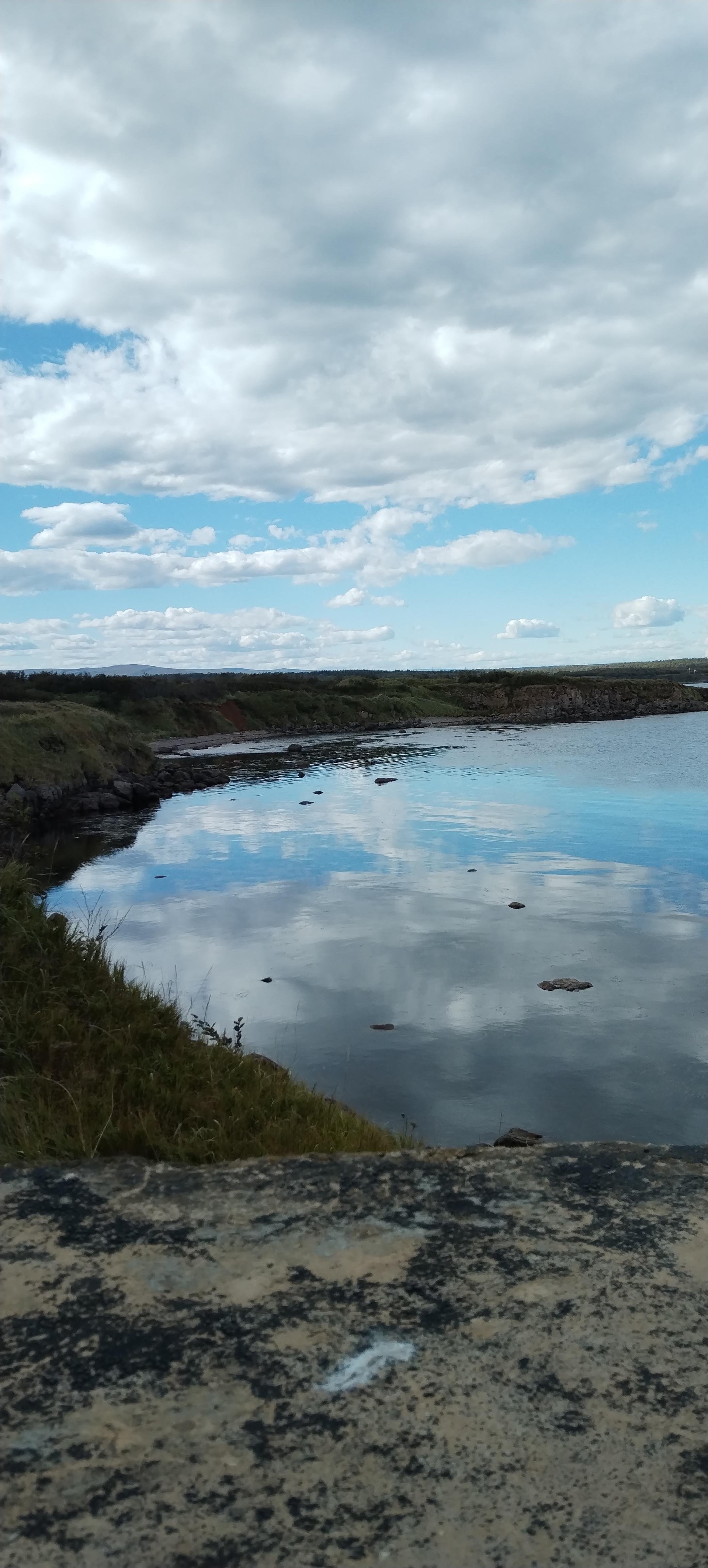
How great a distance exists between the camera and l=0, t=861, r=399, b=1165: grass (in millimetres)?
4625

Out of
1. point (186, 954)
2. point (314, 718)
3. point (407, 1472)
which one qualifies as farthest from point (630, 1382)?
point (314, 718)

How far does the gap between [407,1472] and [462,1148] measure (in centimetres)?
194

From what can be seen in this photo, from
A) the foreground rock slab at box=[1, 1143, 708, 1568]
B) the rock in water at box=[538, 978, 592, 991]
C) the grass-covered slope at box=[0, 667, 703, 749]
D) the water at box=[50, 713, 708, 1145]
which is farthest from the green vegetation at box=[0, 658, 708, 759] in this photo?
the foreground rock slab at box=[1, 1143, 708, 1568]

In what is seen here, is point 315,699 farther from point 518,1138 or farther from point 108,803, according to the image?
point 518,1138

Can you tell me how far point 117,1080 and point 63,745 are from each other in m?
28.4

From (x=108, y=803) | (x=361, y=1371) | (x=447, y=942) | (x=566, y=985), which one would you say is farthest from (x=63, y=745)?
(x=361, y=1371)

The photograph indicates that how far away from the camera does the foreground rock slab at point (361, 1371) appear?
2.09 m

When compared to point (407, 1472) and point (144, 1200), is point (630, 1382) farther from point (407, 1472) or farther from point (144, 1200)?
point (144, 1200)

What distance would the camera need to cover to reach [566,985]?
1092cm

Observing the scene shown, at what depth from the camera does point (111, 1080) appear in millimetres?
5461

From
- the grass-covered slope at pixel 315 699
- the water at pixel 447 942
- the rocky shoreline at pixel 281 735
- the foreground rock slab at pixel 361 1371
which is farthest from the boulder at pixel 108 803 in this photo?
the foreground rock slab at pixel 361 1371

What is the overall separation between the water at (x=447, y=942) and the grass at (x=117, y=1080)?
1935mm

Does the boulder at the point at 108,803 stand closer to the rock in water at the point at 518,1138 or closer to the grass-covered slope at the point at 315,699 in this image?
the grass-covered slope at the point at 315,699

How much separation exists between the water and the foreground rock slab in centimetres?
399
